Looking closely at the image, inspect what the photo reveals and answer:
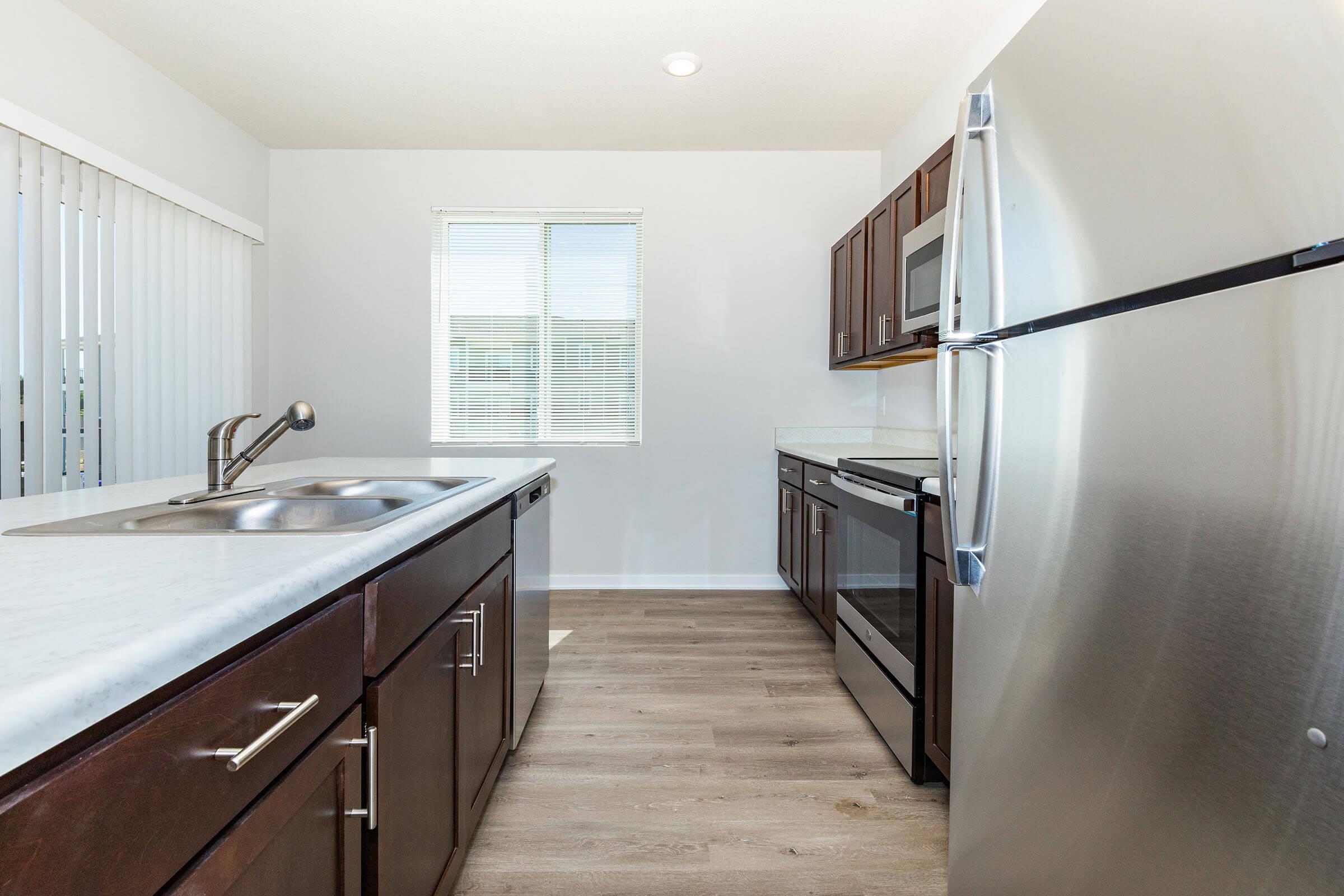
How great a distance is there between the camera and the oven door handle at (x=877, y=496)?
1.80 meters

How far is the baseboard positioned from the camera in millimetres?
3998

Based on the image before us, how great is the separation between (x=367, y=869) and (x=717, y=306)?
3.44 m

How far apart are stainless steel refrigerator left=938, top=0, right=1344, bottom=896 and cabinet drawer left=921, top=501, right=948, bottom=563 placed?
0.52 m

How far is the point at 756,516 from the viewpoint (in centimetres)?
402

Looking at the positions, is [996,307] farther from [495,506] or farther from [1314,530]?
[495,506]

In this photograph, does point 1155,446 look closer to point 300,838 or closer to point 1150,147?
point 1150,147

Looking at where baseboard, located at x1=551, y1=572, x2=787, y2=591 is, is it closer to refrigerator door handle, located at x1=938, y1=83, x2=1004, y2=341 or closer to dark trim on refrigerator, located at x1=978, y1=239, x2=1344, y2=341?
refrigerator door handle, located at x1=938, y1=83, x2=1004, y2=341

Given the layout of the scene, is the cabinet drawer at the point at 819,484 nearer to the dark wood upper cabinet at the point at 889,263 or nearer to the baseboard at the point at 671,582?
the dark wood upper cabinet at the point at 889,263

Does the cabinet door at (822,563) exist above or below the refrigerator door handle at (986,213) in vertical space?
below

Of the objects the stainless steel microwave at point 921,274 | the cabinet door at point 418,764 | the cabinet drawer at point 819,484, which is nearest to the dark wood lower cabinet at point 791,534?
the cabinet drawer at point 819,484

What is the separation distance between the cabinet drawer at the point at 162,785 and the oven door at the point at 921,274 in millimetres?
2137

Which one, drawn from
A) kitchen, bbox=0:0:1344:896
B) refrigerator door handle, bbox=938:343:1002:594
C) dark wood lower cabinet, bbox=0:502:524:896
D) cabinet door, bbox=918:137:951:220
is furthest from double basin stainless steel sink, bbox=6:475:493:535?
cabinet door, bbox=918:137:951:220

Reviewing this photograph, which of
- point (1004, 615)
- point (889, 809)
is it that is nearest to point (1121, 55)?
point (1004, 615)

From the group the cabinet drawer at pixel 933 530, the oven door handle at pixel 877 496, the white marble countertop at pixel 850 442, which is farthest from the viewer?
the white marble countertop at pixel 850 442
